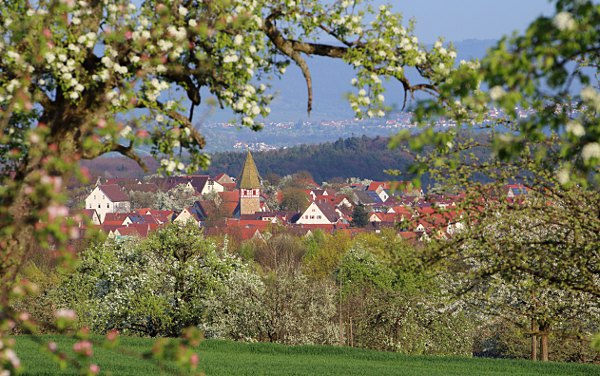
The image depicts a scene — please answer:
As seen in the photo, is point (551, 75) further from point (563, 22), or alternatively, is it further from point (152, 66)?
point (152, 66)

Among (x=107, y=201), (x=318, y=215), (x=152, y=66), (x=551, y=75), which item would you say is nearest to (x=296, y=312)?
(x=152, y=66)

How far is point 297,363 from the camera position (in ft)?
60.3

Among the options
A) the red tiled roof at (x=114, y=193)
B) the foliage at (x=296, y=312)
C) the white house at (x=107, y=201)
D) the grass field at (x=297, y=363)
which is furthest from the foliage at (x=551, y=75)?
the red tiled roof at (x=114, y=193)

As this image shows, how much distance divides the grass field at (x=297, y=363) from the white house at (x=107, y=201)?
16631 cm

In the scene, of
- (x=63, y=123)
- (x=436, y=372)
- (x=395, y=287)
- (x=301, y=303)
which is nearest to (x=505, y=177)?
(x=436, y=372)

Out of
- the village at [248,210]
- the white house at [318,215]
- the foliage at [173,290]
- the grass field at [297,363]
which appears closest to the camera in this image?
the grass field at [297,363]

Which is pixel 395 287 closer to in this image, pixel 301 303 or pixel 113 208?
pixel 301 303

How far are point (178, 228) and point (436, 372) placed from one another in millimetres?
17959

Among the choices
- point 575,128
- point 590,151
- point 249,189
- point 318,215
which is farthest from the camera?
point 249,189

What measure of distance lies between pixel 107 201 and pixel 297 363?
174649 mm

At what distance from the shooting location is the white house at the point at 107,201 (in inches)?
7323

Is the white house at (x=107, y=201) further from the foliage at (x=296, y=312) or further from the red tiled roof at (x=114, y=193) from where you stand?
the foliage at (x=296, y=312)

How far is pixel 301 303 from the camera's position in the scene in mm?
32062

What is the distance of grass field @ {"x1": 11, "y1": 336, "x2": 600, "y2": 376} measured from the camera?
1620 cm
